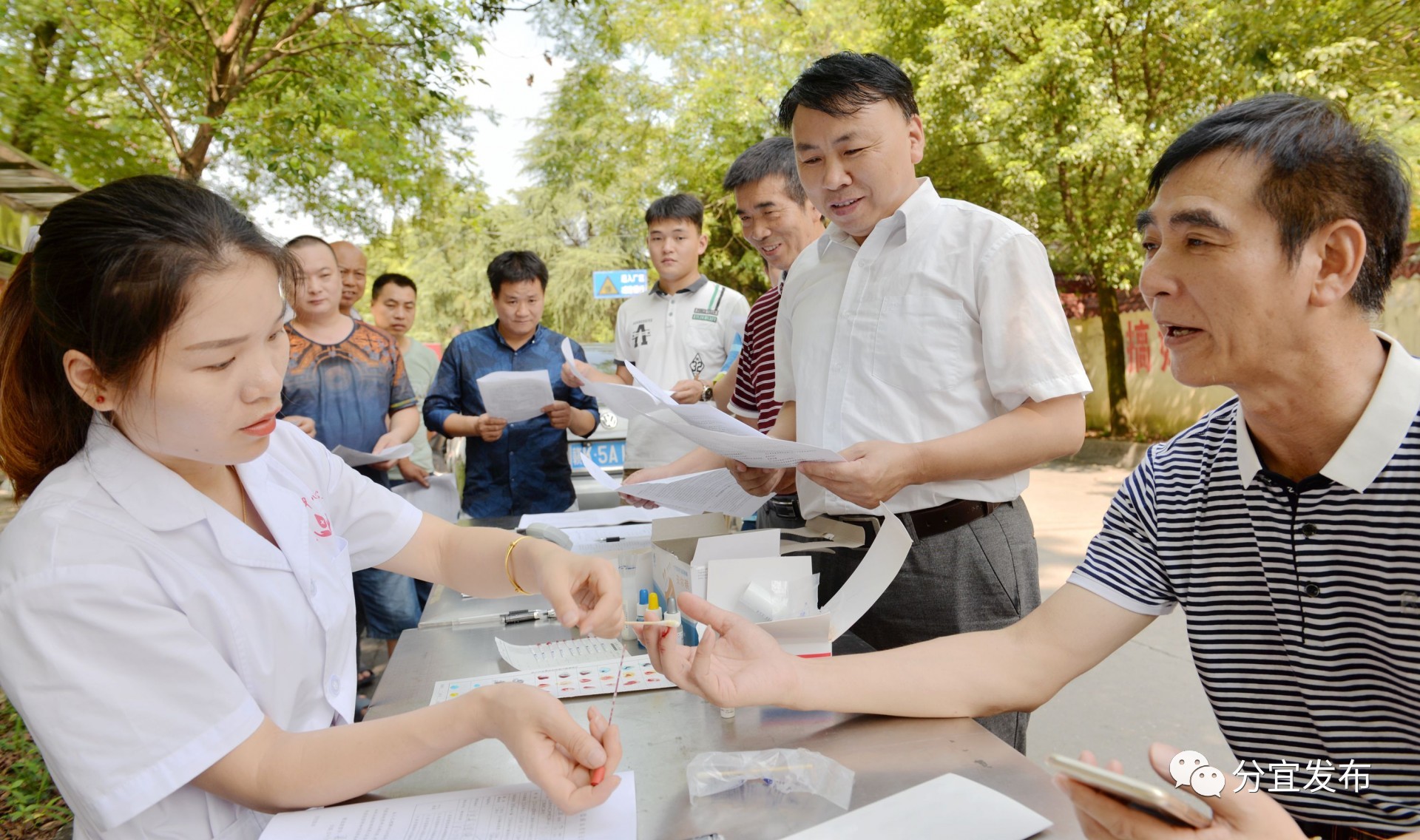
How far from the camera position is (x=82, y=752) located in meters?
1.04

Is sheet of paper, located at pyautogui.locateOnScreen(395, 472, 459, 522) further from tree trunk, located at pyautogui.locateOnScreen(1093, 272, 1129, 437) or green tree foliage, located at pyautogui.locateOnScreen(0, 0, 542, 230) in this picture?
tree trunk, located at pyautogui.locateOnScreen(1093, 272, 1129, 437)

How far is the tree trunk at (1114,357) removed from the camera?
10812mm

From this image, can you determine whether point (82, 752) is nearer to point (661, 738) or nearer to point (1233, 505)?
point (661, 738)

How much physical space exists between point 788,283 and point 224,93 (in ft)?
15.6

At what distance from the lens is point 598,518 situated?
8.96 feet

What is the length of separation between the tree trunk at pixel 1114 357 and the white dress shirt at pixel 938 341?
31.1ft

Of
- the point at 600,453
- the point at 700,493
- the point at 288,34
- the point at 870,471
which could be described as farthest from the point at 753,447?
the point at 288,34

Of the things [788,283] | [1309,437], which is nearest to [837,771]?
[1309,437]

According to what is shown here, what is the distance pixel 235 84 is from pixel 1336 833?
20.4 feet

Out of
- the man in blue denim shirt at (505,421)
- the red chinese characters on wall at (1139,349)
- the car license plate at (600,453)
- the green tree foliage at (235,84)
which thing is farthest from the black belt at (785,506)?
the red chinese characters on wall at (1139,349)

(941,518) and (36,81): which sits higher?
(36,81)

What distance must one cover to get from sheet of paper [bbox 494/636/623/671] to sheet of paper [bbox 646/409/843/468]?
44cm

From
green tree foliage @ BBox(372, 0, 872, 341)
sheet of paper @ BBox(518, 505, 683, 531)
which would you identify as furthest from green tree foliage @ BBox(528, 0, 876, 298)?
sheet of paper @ BBox(518, 505, 683, 531)

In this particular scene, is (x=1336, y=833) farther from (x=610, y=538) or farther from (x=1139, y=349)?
(x=1139, y=349)
